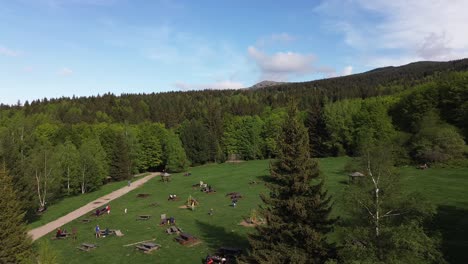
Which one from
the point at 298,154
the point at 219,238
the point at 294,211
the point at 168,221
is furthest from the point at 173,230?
the point at 298,154

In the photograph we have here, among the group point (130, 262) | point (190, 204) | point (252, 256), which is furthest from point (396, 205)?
point (190, 204)

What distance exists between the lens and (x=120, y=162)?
77.1 meters

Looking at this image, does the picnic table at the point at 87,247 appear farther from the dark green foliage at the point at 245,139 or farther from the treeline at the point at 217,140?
the dark green foliage at the point at 245,139

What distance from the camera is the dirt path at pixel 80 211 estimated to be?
41.9m

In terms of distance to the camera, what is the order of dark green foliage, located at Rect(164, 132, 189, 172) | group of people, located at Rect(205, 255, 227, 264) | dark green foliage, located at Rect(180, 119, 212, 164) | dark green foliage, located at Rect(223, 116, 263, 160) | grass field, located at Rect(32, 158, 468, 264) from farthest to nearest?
dark green foliage, located at Rect(223, 116, 263, 160)
dark green foliage, located at Rect(180, 119, 212, 164)
dark green foliage, located at Rect(164, 132, 189, 172)
grass field, located at Rect(32, 158, 468, 264)
group of people, located at Rect(205, 255, 227, 264)

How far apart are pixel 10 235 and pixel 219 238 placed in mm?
17350

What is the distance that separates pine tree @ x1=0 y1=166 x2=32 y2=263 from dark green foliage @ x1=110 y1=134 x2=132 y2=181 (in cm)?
4899

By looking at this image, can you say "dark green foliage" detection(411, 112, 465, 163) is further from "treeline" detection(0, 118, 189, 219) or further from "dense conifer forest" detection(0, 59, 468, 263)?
"treeline" detection(0, 118, 189, 219)

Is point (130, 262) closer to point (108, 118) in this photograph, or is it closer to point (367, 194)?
point (367, 194)

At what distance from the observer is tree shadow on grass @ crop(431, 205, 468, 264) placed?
25825 mm

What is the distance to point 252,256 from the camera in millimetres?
23031

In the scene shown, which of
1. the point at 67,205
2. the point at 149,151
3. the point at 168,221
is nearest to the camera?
the point at 168,221

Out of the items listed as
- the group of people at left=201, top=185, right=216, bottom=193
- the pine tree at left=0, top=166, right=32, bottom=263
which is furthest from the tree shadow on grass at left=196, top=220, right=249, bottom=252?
the group of people at left=201, top=185, right=216, bottom=193

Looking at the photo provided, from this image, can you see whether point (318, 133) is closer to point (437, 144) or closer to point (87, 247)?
point (437, 144)
